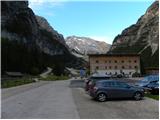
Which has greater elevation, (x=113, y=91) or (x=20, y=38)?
(x=20, y=38)

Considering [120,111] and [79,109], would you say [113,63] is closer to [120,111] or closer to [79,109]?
[79,109]

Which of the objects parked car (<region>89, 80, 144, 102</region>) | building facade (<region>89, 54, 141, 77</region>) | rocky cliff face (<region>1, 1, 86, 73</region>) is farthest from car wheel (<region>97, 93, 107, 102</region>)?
building facade (<region>89, 54, 141, 77</region>)

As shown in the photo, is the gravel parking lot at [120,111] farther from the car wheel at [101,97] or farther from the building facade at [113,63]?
the building facade at [113,63]

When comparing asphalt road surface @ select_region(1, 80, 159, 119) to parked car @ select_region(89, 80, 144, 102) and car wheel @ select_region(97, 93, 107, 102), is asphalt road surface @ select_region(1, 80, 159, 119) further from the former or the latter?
parked car @ select_region(89, 80, 144, 102)

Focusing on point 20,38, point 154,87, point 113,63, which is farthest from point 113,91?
point 20,38

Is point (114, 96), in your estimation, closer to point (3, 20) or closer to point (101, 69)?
point (101, 69)

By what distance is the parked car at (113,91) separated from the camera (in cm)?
2552

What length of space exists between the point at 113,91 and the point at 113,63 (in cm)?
12964

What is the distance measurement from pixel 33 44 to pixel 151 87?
161 m

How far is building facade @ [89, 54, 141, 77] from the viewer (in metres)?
153

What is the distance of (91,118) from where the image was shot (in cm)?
1505

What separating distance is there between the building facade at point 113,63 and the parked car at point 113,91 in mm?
125877

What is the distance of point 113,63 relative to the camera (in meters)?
155

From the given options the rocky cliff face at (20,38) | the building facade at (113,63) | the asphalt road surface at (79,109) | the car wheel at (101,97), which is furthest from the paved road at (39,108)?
the building facade at (113,63)
